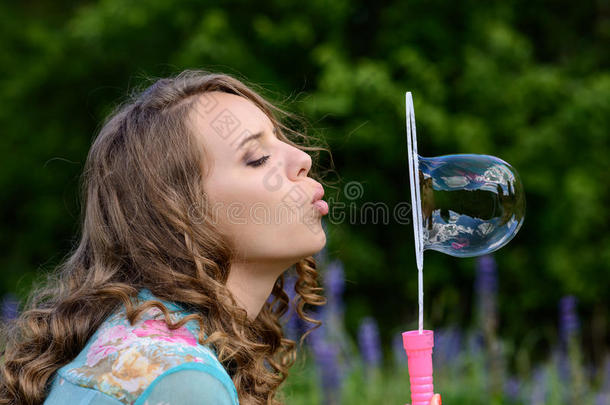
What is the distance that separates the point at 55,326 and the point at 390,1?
6.41m

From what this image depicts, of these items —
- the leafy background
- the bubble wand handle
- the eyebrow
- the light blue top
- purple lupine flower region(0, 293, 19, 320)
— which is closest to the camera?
the light blue top

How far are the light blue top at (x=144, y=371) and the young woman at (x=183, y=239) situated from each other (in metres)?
0.02

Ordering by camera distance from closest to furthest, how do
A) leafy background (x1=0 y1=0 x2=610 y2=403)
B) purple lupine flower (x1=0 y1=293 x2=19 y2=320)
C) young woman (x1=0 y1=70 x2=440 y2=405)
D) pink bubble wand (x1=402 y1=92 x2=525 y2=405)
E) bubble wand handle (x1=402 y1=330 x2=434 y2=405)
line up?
bubble wand handle (x1=402 y1=330 x2=434 y2=405) < young woman (x1=0 y1=70 x2=440 y2=405) < pink bubble wand (x1=402 y1=92 x2=525 y2=405) < purple lupine flower (x1=0 y1=293 x2=19 y2=320) < leafy background (x1=0 y1=0 x2=610 y2=403)

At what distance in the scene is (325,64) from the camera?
264 inches

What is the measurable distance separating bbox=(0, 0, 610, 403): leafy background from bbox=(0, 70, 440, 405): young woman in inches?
155

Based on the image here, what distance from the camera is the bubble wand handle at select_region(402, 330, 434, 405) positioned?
1581 millimetres

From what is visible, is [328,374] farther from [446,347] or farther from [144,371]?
[144,371]

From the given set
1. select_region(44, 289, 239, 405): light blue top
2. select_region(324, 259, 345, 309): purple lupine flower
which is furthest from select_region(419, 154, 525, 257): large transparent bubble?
select_region(324, 259, 345, 309): purple lupine flower

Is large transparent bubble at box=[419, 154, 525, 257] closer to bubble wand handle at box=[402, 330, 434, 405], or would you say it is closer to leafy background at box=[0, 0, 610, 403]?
bubble wand handle at box=[402, 330, 434, 405]

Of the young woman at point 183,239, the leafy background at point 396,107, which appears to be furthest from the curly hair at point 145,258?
the leafy background at point 396,107

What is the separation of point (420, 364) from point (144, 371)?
617mm

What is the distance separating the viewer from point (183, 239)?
5.98ft

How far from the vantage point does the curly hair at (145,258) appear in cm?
175

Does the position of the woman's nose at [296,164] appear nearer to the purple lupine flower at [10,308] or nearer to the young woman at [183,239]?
the young woman at [183,239]
